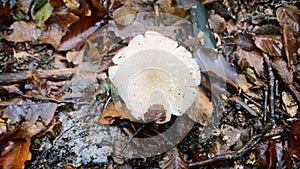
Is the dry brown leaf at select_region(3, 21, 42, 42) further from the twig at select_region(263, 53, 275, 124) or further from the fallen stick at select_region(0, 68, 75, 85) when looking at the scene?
the twig at select_region(263, 53, 275, 124)

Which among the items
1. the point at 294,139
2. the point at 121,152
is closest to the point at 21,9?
the point at 121,152

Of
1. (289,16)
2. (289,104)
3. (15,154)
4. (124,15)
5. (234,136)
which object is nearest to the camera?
(15,154)

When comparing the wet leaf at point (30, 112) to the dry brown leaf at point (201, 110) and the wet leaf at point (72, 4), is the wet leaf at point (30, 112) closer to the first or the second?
the wet leaf at point (72, 4)

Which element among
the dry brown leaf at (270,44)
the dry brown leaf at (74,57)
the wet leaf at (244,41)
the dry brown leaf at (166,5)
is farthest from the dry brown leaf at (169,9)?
the dry brown leaf at (74,57)

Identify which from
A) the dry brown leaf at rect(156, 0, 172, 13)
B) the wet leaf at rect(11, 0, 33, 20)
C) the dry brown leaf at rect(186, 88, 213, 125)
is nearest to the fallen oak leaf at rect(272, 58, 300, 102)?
the dry brown leaf at rect(186, 88, 213, 125)

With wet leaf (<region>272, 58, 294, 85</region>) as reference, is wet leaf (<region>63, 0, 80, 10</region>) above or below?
above

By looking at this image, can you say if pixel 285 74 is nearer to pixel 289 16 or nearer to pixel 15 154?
pixel 289 16
